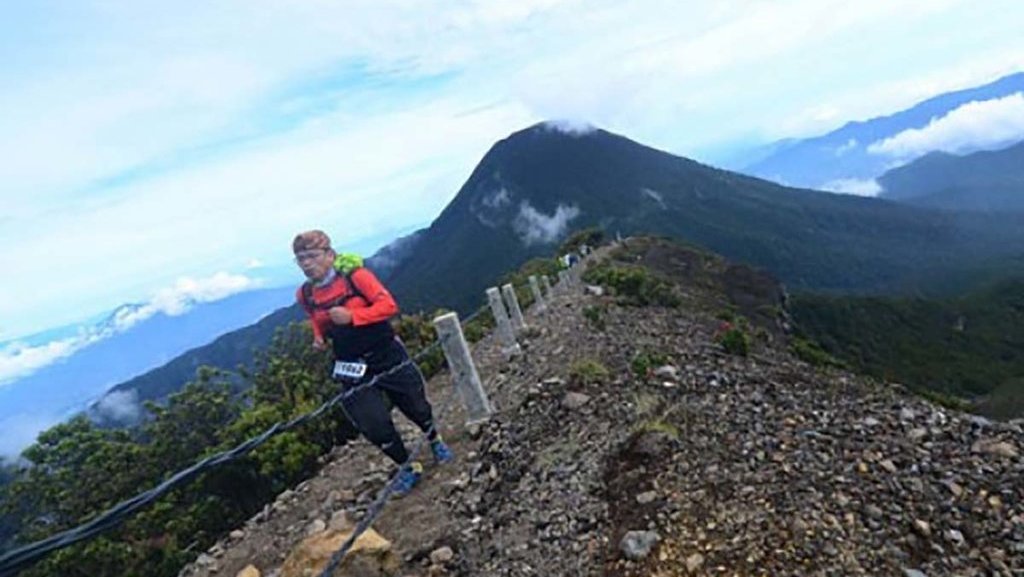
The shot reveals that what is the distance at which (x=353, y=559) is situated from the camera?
551 cm

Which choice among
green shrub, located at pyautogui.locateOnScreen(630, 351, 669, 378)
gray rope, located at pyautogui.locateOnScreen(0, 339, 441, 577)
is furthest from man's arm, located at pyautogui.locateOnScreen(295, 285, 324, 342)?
green shrub, located at pyautogui.locateOnScreen(630, 351, 669, 378)

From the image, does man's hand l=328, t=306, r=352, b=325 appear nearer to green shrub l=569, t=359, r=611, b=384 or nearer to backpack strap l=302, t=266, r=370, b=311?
backpack strap l=302, t=266, r=370, b=311

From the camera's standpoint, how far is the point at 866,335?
322ft

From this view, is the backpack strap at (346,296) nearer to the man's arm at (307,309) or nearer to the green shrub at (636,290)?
the man's arm at (307,309)

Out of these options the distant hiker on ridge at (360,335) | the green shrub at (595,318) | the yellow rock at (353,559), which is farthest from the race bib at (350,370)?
the green shrub at (595,318)

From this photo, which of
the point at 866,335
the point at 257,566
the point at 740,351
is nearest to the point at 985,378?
the point at 866,335

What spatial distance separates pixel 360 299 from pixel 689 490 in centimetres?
304

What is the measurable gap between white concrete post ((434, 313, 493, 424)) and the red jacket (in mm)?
1536

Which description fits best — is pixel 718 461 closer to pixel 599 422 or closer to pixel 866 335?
pixel 599 422

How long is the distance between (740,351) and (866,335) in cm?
9736

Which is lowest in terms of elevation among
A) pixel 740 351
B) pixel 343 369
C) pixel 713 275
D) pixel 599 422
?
pixel 713 275

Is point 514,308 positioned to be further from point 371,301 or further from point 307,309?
point 371,301

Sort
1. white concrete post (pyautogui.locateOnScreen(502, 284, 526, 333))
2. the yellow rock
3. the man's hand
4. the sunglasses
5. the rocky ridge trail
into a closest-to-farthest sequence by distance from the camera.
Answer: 1. the rocky ridge trail
2. the yellow rock
3. the man's hand
4. the sunglasses
5. white concrete post (pyautogui.locateOnScreen(502, 284, 526, 333))

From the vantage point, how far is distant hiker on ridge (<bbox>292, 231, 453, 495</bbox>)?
20.9 feet
